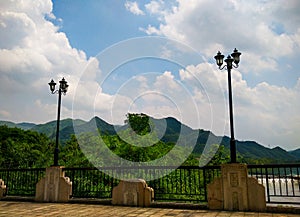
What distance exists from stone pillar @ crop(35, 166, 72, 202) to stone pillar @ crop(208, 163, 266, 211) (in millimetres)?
4473

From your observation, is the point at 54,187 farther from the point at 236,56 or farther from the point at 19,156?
the point at 19,156

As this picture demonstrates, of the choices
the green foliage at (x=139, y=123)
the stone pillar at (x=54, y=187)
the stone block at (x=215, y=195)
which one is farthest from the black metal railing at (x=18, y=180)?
the green foliage at (x=139, y=123)

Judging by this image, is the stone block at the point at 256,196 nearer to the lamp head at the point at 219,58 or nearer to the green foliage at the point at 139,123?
the lamp head at the point at 219,58

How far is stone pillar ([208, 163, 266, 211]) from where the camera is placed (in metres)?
6.47

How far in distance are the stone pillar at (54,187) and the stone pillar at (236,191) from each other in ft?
14.7

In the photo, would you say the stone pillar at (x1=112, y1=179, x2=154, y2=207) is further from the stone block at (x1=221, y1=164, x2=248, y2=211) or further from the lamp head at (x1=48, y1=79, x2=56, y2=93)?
the lamp head at (x1=48, y1=79, x2=56, y2=93)

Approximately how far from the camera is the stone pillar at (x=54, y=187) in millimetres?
8523

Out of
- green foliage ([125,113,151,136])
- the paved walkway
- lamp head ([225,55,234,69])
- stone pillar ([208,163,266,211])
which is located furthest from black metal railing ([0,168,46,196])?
green foliage ([125,113,151,136])

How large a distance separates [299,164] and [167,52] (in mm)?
6057

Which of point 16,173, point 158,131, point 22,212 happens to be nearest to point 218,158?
point 158,131

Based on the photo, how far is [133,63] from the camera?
33.7 feet

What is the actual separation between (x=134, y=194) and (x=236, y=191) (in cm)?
274

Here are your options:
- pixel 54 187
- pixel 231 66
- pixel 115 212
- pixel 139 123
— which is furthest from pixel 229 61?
A: pixel 139 123

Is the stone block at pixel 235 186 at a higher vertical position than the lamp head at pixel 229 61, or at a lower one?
lower
